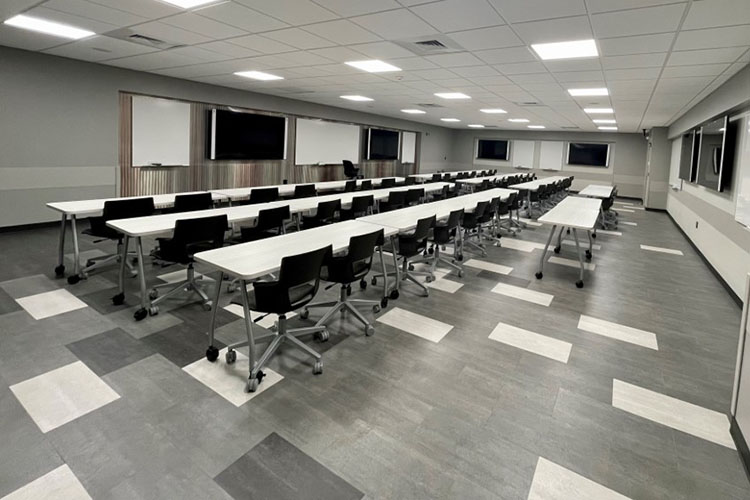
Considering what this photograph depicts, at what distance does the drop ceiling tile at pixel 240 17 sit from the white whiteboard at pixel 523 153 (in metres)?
15.6

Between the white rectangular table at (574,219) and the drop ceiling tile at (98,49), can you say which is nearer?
the white rectangular table at (574,219)

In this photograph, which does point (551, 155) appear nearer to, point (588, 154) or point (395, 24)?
point (588, 154)

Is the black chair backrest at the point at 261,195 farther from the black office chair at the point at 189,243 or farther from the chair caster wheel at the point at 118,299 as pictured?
the chair caster wheel at the point at 118,299

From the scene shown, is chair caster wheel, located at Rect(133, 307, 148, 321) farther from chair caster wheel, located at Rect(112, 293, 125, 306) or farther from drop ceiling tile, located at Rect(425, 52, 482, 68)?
drop ceiling tile, located at Rect(425, 52, 482, 68)

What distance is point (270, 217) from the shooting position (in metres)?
4.51

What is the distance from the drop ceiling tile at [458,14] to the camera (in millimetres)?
3297

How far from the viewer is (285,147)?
1031 cm

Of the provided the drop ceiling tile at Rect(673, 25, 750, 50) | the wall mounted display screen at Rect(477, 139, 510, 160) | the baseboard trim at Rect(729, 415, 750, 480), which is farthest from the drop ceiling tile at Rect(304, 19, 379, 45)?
the wall mounted display screen at Rect(477, 139, 510, 160)

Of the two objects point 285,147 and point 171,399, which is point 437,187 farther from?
point 171,399

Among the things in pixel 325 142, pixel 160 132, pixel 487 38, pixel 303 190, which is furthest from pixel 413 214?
pixel 325 142

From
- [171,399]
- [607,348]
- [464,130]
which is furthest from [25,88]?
[464,130]

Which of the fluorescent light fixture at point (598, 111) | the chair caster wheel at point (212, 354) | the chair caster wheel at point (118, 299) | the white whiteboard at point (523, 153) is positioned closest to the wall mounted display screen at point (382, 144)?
the white whiteboard at point (523, 153)

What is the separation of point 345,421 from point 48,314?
280 cm

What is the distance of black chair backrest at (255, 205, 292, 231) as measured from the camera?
175 inches
